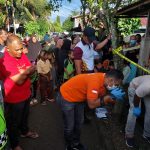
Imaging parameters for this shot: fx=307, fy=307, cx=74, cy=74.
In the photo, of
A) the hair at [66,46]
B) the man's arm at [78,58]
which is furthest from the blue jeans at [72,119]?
the hair at [66,46]

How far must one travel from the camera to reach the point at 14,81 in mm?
4727

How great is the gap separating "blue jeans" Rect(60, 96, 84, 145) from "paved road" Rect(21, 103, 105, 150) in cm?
45

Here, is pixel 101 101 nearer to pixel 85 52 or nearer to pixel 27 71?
pixel 27 71

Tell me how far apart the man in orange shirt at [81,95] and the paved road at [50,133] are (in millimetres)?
450

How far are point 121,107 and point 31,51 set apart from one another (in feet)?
18.4

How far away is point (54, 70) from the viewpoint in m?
9.87

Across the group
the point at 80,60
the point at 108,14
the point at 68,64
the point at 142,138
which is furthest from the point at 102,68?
the point at 142,138

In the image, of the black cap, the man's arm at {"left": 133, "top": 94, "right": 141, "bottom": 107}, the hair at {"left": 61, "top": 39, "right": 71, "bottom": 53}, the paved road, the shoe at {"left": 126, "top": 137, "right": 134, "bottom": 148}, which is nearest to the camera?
the man's arm at {"left": 133, "top": 94, "right": 141, "bottom": 107}

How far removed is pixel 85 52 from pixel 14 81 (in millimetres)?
1751

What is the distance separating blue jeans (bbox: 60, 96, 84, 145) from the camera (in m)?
4.75

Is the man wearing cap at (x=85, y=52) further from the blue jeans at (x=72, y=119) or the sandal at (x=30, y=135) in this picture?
the sandal at (x=30, y=135)

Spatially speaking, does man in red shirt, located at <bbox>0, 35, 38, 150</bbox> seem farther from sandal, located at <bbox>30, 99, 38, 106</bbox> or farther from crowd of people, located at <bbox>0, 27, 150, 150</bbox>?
sandal, located at <bbox>30, 99, 38, 106</bbox>

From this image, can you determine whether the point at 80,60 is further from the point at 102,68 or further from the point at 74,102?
the point at 102,68

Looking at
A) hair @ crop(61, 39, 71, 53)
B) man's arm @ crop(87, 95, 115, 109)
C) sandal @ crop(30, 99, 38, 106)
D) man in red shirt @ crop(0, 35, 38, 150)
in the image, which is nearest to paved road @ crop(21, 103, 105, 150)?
sandal @ crop(30, 99, 38, 106)
